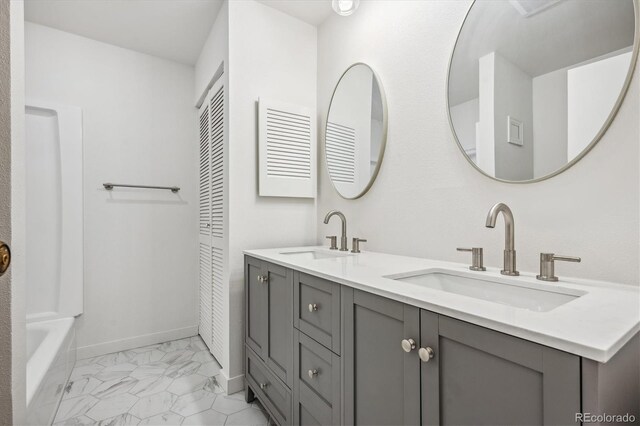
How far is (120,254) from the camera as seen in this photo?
2.58 meters

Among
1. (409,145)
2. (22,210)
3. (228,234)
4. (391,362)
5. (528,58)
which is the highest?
(528,58)

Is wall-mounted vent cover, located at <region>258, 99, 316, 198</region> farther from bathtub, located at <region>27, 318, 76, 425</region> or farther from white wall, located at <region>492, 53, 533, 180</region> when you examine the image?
bathtub, located at <region>27, 318, 76, 425</region>

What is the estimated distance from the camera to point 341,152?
2023 mm

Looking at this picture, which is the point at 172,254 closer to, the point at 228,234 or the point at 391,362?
the point at 228,234

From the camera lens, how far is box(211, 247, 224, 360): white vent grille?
86.0 inches

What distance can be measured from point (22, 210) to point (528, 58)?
5.70ft

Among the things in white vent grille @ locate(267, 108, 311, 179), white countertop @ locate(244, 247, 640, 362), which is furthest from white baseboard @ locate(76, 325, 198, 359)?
white countertop @ locate(244, 247, 640, 362)

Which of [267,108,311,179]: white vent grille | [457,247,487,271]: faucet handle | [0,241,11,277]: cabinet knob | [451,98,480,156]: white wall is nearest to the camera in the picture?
[0,241,11,277]: cabinet knob

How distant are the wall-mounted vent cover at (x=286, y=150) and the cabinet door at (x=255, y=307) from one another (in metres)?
0.50

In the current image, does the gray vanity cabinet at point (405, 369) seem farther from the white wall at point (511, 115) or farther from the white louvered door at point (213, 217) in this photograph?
the white louvered door at point (213, 217)

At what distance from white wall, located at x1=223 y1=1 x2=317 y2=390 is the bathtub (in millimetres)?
876

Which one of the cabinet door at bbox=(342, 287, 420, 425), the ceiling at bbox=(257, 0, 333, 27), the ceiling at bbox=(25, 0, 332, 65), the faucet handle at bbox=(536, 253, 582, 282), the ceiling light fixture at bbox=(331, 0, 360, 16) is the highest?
the ceiling at bbox=(25, 0, 332, 65)

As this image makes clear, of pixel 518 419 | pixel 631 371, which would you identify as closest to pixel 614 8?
pixel 631 371

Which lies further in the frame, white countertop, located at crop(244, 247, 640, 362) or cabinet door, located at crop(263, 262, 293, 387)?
cabinet door, located at crop(263, 262, 293, 387)
